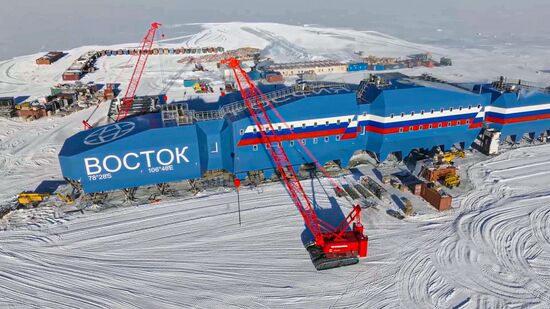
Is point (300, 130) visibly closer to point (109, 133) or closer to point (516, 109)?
point (109, 133)

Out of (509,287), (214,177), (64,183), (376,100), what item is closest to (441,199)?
(509,287)

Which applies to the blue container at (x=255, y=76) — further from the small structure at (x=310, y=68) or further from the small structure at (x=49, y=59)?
the small structure at (x=49, y=59)

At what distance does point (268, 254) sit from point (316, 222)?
9.19ft

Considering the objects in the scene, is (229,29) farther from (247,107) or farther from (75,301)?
(75,301)

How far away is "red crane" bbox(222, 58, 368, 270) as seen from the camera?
17328 mm

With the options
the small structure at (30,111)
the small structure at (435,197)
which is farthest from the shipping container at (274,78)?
the small structure at (435,197)

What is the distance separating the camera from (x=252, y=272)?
17203 millimetres

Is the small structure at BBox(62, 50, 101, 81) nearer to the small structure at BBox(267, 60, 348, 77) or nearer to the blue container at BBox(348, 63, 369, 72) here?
the small structure at BBox(267, 60, 348, 77)

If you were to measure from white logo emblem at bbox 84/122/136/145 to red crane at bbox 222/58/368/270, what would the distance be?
7300 mm

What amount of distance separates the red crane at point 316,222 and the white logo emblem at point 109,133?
7.30 meters

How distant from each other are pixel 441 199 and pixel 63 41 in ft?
353

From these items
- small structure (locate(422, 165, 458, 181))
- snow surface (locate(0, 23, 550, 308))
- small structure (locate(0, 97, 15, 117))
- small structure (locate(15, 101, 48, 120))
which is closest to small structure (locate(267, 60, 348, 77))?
small structure (locate(15, 101, 48, 120))

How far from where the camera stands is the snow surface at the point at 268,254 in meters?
15.7

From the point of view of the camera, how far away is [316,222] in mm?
18094
